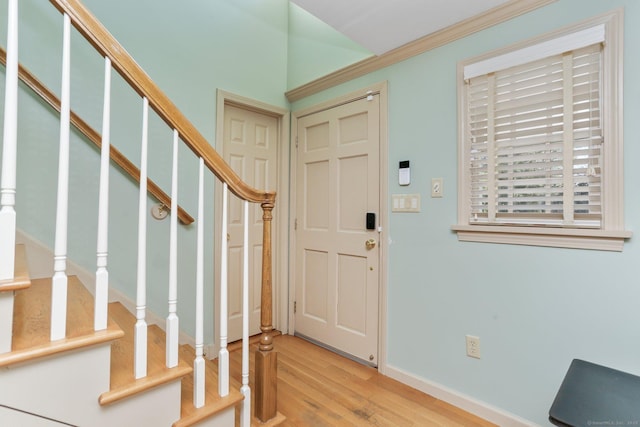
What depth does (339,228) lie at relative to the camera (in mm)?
2535

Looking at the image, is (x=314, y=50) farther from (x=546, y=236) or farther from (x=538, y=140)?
(x=546, y=236)

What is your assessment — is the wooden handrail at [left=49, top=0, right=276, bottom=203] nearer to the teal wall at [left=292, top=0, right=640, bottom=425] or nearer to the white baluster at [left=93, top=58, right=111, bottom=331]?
the white baluster at [left=93, top=58, right=111, bottom=331]

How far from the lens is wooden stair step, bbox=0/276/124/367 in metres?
0.89

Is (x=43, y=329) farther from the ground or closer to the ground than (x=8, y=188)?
closer to the ground

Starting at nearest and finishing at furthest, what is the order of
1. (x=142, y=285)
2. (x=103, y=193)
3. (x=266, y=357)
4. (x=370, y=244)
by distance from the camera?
(x=103, y=193), (x=142, y=285), (x=266, y=357), (x=370, y=244)

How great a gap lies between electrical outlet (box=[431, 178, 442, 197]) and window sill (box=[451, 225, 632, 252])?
9.0 inches

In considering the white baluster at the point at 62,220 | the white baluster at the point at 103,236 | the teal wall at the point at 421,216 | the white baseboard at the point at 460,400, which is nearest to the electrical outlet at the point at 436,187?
the teal wall at the point at 421,216

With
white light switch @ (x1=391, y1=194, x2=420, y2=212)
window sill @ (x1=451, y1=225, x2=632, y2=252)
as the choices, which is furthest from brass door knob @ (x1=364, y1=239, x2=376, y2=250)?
window sill @ (x1=451, y1=225, x2=632, y2=252)

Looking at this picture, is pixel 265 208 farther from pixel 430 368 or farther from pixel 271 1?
pixel 271 1

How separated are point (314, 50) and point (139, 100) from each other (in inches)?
57.8

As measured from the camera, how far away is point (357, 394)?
196cm

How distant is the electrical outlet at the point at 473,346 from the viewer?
1789 mm

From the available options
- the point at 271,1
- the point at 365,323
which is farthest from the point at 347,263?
the point at 271,1

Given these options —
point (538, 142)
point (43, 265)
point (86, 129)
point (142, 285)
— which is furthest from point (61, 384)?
point (538, 142)
